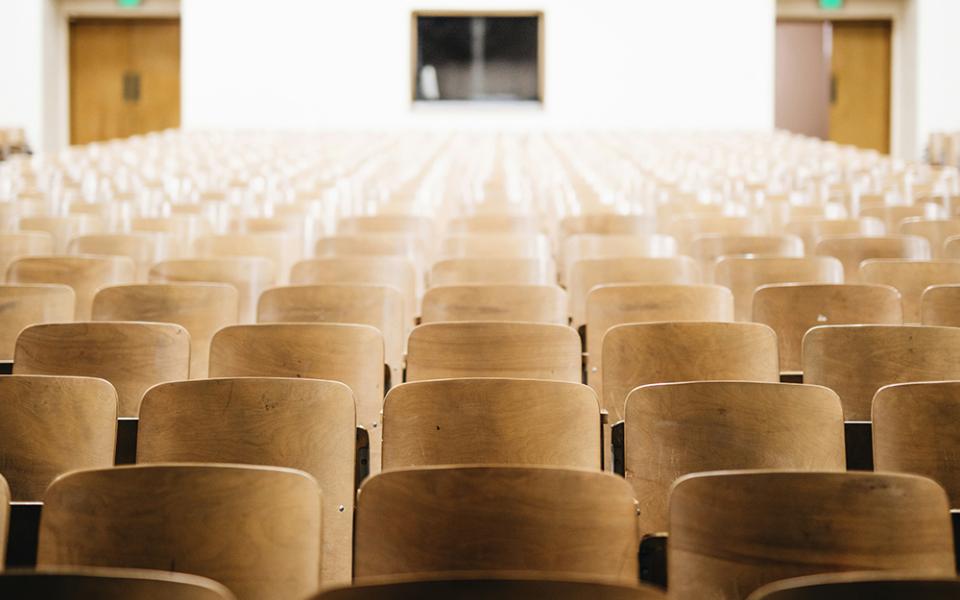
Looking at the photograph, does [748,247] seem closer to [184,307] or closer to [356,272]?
[356,272]

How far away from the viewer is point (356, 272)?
159 inches

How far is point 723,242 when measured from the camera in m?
4.62

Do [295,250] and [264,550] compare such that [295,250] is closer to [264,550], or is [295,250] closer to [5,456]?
[5,456]

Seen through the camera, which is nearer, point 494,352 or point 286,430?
point 286,430

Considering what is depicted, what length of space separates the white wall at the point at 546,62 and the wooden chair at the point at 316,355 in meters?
15.5

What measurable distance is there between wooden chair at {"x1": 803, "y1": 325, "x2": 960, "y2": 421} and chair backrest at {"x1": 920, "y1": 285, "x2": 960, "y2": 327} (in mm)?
530

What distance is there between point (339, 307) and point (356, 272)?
0.58m

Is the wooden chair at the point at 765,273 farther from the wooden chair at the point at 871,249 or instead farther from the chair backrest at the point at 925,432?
the chair backrest at the point at 925,432

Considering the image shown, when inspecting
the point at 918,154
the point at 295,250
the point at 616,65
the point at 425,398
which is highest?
the point at 616,65

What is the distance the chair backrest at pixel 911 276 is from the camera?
3.80m

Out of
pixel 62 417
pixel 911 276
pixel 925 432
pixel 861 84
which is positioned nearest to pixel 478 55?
pixel 861 84

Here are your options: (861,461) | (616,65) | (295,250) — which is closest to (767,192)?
(295,250)

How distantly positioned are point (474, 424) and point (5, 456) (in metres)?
1.02

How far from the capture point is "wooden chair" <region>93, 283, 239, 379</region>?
3.45 m
